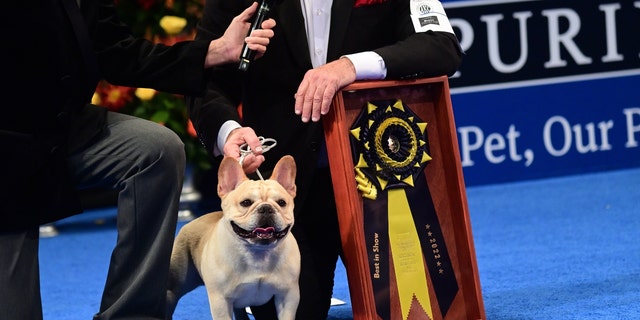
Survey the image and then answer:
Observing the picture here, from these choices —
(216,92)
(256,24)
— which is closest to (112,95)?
(216,92)

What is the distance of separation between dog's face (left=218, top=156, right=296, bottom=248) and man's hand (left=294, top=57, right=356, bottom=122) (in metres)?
0.13

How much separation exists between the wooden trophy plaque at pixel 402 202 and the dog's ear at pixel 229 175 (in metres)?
0.23

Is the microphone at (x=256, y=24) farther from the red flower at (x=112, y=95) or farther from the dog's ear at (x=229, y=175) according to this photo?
the red flower at (x=112, y=95)

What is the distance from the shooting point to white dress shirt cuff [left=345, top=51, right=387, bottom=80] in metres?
2.59

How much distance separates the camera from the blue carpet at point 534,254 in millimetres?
3285

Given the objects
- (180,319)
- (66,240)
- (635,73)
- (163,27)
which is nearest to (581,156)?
(635,73)

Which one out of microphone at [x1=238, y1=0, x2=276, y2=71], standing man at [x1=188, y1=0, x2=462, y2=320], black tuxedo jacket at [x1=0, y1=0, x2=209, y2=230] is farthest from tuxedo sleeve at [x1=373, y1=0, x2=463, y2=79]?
black tuxedo jacket at [x1=0, y1=0, x2=209, y2=230]

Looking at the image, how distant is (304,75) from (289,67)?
13 cm

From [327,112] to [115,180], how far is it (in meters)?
0.53

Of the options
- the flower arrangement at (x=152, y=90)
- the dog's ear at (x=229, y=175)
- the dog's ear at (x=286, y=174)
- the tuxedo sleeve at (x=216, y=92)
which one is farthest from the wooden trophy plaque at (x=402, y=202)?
the flower arrangement at (x=152, y=90)

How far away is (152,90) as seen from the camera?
5.43 meters

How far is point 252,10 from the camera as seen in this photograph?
2.70 m

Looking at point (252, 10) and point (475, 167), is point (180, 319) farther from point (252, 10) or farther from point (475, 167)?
point (475, 167)

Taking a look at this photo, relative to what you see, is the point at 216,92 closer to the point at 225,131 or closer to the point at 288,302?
the point at 225,131
